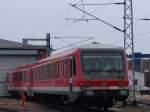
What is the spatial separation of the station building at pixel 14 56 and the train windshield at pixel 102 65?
2929 centimetres

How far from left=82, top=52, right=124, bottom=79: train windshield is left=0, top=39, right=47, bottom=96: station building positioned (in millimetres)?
29287

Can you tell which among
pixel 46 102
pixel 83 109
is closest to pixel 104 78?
pixel 83 109

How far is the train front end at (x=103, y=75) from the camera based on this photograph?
82.1ft

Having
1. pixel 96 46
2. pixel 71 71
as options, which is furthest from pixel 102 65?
pixel 71 71

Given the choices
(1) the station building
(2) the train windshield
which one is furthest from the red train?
(1) the station building

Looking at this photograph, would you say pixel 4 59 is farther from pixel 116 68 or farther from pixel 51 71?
pixel 116 68

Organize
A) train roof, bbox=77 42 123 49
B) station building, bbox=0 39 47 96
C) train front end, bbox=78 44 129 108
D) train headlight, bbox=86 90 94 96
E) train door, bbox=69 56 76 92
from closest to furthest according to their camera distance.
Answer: train headlight, bbox=86 90 94 96
train front end, bbox=78 44 129 108
train door, bbox=69 56 76 92
train roof, bbox=77 42 123 49
station building, bbox=0 39 47 96

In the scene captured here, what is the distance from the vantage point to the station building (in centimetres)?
5506

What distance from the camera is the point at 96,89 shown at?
82.1ft

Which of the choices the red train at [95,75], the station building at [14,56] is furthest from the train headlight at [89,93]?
the station building at [14,56]

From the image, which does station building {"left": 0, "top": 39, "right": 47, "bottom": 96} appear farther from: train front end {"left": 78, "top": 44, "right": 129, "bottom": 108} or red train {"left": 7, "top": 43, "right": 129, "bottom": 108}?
train front end {"left": 78, "top": 44, "right": 129, "bottom": 108}

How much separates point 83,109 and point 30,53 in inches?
1097

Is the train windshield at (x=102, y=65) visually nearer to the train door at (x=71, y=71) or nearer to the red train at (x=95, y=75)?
the red train at (x=95, y=75)

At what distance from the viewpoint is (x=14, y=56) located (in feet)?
183
